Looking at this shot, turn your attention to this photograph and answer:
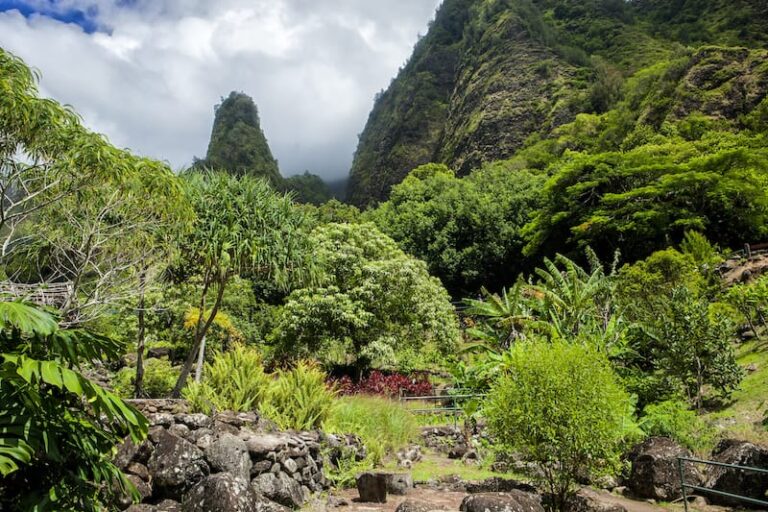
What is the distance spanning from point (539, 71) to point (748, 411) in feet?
198

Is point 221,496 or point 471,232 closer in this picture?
point 221,496

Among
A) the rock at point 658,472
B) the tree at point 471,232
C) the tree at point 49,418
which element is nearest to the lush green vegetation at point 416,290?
the tree at point 49,418

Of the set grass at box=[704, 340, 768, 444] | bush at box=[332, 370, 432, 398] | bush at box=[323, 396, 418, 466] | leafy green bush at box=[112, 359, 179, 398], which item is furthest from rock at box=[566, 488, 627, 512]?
bush at box=[332, 370, 432, 398]

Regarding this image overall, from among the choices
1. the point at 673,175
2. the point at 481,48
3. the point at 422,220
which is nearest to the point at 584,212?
the point at 673,175

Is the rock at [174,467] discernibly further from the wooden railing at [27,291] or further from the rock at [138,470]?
the wooden railing at [27,291]

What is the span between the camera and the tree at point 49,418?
7.88ft

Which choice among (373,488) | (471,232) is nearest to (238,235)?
(373,488)

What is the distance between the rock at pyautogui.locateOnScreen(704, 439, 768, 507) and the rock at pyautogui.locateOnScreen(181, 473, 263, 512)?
768cm

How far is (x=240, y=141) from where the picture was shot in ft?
256

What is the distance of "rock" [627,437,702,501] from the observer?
30.3ft

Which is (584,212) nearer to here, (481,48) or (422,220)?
(422,220)

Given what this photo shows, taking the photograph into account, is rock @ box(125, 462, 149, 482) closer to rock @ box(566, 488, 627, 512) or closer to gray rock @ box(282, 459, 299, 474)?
gray rock @ box(282, 459, 299, 474)

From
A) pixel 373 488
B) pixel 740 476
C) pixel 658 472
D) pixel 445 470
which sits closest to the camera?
pixel 373 488

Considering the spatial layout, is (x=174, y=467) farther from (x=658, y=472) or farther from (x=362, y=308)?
(x=362, y=308)
